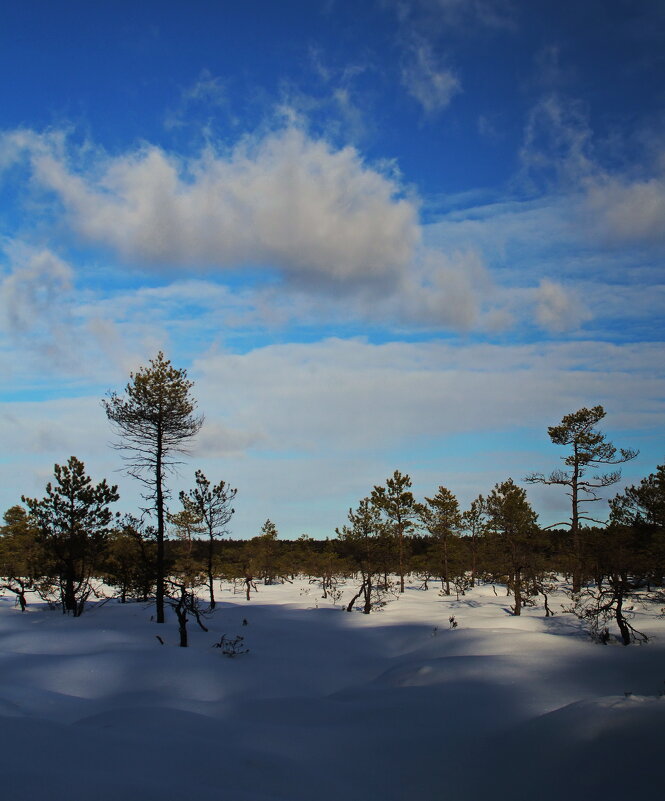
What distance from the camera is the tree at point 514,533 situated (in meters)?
28.3

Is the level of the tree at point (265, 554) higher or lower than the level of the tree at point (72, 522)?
lower

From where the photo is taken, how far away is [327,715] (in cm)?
1319

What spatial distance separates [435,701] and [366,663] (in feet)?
30.8

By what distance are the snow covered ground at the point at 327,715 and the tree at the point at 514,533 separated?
3.11 m

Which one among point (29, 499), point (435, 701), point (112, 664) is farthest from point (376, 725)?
point (29, 499)

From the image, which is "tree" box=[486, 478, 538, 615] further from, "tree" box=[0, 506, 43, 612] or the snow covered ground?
"tree" box=[0, 506, 43, 612]

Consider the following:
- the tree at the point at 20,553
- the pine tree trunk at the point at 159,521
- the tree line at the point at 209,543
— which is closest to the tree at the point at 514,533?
the tree line at the point at 209,543

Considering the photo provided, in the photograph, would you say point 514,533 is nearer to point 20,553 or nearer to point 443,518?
point 443,518

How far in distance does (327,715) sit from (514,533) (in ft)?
77.1

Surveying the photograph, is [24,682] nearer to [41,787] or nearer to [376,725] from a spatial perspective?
Answer: [376,725]

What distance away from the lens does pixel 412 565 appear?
5372 centimetres

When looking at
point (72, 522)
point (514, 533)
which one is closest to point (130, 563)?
point (72, 522)

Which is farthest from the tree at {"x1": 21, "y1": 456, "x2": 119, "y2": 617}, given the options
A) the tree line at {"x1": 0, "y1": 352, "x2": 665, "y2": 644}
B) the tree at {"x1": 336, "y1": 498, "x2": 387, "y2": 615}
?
the tree at {"x1": 336, "y1": 498, "x2": 387, "y2": 615}

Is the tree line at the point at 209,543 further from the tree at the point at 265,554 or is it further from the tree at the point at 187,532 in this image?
the tree at the point at 265,554
